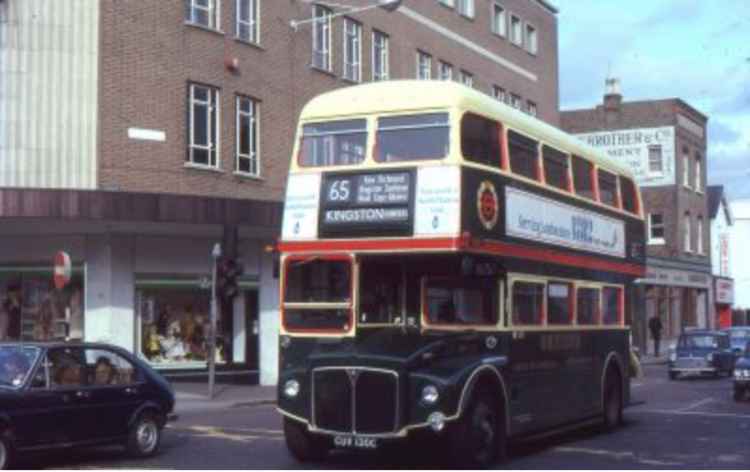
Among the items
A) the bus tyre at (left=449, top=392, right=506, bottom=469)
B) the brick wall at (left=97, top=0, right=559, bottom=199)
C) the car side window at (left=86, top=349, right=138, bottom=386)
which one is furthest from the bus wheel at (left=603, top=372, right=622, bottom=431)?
the brick wall at (left=97, top=0, right=559, bottom=199)

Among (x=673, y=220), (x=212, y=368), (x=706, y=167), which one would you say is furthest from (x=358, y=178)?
(x=706, y=167)

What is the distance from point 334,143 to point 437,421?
3.75m

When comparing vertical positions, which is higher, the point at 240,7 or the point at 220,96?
the point at 240,7

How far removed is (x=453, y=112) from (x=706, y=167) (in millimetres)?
49695

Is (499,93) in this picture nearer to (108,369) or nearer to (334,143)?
(334,143)

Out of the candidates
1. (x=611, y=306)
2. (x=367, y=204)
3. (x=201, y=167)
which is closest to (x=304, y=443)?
(x=367, y=204)

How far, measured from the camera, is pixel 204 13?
26.4m

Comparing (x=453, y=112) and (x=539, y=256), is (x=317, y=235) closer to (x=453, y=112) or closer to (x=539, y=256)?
(x=453, y=112)

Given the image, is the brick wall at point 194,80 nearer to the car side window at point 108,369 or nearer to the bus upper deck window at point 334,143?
the car side window at point 108,369

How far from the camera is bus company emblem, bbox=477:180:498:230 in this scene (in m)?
12.5

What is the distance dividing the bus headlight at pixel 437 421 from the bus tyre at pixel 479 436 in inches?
11.1

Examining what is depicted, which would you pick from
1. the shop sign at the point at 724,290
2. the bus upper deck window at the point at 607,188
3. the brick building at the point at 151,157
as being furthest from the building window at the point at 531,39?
the bus upper deck window at the point at 607,188

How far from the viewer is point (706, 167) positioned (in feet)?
194

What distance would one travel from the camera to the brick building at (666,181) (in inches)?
2079
